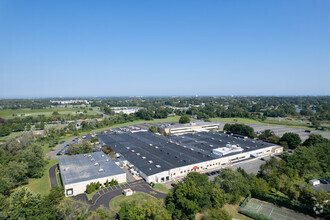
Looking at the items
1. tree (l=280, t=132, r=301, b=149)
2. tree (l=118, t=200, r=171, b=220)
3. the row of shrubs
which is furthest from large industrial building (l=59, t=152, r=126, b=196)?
tree (l=280, t=132, r=301, b=149)

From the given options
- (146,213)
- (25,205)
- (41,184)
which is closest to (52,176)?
(41,184)

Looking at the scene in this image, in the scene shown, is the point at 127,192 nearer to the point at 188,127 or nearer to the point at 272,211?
the point at 272,211

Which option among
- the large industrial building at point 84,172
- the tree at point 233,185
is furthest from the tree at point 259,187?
the large industrial building at point 84,172

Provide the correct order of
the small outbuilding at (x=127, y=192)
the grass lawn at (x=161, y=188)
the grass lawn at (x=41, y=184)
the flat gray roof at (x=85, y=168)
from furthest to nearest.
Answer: the flat gray roof at (x=85, y=168)
the grass lawn at (x=41, y=184)
the grass lawn at (x=161, y=188)
the small outbuilding at (x=127, y=192)

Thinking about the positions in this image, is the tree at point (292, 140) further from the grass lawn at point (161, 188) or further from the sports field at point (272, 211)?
the grass lawn at point (161, 188)

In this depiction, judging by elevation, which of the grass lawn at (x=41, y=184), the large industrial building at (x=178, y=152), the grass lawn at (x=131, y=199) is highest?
the large industrial building at (x=178, y=152)

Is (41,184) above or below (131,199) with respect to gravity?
below

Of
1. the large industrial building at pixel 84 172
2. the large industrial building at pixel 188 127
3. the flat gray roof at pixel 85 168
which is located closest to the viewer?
the large industrial building at pixel 84 172

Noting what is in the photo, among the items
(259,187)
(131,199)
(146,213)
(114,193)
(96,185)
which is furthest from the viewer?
(96,185)
